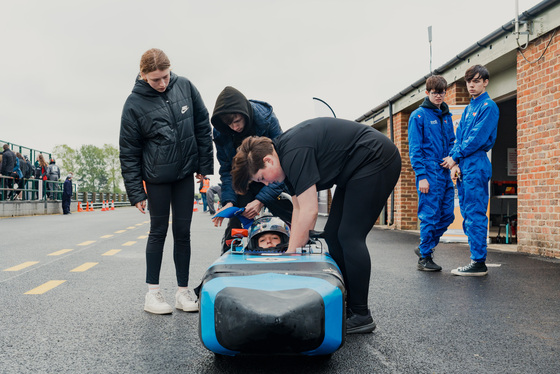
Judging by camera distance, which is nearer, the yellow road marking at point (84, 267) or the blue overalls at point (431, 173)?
the blue overalls at point (431, 173)

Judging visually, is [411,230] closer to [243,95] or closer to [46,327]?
[243,95]

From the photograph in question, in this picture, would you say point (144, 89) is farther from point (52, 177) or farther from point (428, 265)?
point (52, 177)

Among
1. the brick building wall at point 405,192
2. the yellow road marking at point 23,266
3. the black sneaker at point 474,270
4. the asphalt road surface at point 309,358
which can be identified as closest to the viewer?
the asphalt road surface at point 309,358

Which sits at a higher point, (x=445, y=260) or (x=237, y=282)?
(x=237, y=282)

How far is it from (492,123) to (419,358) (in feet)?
11.8

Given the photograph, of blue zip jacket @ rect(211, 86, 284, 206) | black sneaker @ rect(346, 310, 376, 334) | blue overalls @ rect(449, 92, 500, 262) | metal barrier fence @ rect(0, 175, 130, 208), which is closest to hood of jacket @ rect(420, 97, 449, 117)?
blue overalls @ rect(449, 92, 500, 262)

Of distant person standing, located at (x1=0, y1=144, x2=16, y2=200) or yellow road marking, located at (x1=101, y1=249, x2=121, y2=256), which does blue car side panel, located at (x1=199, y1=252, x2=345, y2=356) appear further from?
distant person standing, located at (x1=0, y1=144, x2=16, y2=200)

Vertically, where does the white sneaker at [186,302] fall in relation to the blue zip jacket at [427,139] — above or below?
below

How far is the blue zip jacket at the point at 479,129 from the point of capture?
559 cm

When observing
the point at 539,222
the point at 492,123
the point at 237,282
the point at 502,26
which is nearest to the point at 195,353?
the point at 237,282

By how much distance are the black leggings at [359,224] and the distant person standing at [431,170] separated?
2.57 meters

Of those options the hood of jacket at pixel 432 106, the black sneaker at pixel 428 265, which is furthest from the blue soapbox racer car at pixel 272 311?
the hood of jacket at pixel 432 106

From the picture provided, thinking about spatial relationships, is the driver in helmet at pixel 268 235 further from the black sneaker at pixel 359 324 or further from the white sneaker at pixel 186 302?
the black sneaker at pixel 359 324

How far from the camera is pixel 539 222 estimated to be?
786 centimetres
